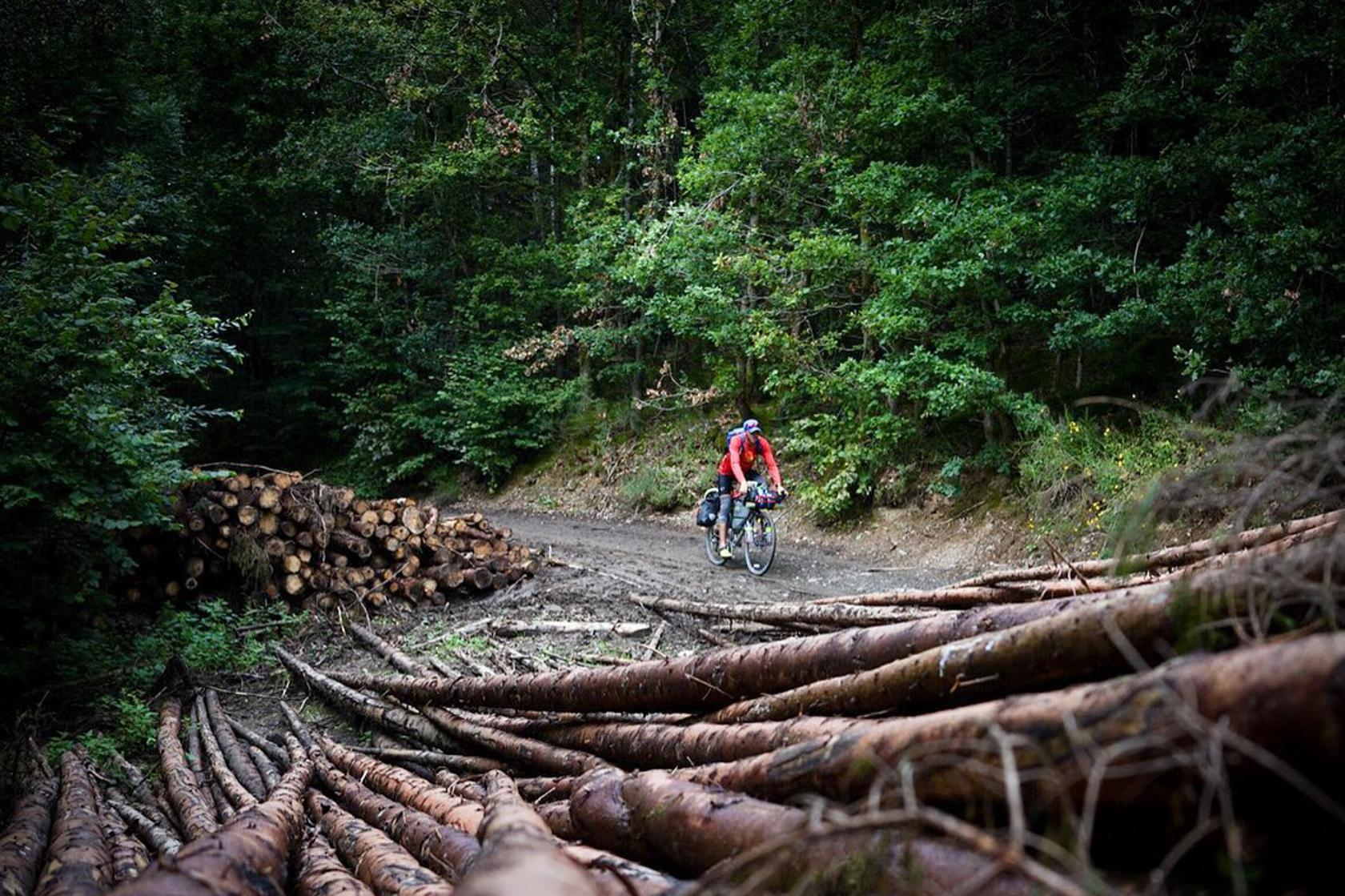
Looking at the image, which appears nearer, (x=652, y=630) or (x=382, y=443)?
(x=652, y=630)

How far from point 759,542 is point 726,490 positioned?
0.90m

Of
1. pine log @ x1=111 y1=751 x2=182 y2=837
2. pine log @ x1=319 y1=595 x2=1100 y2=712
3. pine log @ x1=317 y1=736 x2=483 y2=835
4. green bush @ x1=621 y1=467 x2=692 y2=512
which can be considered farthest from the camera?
green bush @ x1=621 y1=467 x2=692 y2=512

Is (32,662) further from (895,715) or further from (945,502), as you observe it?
(945,502)

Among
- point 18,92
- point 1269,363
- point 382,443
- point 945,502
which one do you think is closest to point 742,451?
point 945,502

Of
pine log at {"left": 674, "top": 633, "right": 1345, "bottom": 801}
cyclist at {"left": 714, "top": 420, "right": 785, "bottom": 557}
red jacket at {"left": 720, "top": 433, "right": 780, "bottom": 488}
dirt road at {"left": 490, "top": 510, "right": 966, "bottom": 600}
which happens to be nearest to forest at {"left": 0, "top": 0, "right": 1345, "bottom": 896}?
Answer: pine log at {"left": 674, "top": 633, "right": 1345, "bottom": 801}

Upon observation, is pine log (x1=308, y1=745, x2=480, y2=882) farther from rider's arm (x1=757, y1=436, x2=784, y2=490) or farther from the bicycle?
rider's arm (x1=757, y1=436, x2=784, y2=490)

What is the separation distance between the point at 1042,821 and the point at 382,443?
2210 centimetres

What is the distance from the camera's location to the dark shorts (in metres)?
10.6

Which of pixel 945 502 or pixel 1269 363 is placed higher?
pixel 1269 363

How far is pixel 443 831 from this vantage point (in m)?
3.08

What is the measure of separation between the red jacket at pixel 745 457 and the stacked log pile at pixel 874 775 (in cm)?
546

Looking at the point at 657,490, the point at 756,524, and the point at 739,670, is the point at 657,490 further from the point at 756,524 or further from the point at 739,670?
the point at 739,670

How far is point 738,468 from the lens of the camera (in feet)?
34.0

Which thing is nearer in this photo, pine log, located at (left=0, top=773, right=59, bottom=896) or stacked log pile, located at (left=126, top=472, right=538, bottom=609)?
pine log, located at (left=0, top=773, right=59, bottom=896)
